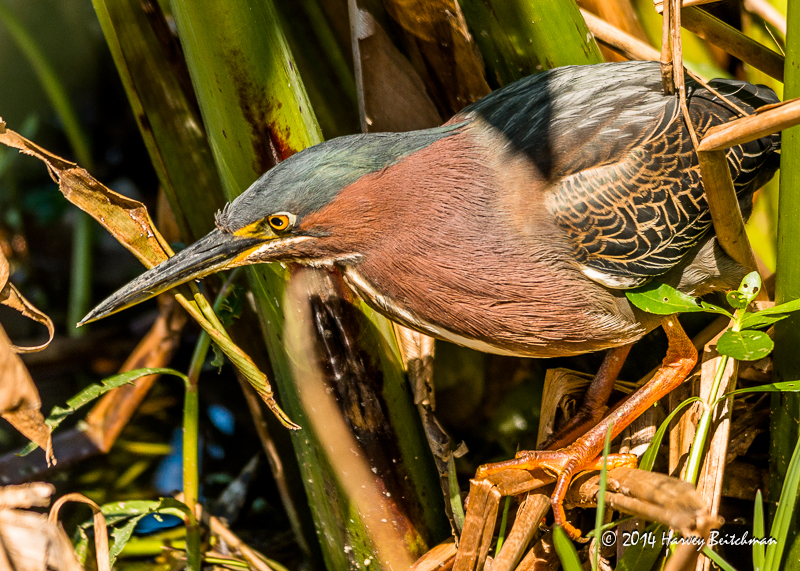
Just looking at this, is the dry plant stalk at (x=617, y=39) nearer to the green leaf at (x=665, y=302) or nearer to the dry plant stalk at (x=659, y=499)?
the green leaf at (x=665, y=302)

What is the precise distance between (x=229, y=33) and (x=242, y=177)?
34cm

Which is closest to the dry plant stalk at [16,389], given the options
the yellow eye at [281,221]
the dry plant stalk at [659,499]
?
the yellow eye at [281,221]

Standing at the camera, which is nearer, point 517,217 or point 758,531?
point 758,531

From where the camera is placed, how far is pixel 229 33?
1.52m

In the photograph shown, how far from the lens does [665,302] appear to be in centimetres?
154

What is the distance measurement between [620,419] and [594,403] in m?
0.14

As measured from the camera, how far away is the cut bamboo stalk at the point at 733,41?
5.44 ft

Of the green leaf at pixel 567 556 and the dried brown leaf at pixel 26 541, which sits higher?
the dried brown leaf at pixel 26 541

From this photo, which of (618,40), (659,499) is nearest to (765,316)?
(659,499)

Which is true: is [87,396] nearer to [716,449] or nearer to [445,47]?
[445,47]

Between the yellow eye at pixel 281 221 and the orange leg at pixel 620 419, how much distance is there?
0.82 metres

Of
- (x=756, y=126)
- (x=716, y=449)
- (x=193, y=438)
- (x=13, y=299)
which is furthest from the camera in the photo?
(x=193, y=438)

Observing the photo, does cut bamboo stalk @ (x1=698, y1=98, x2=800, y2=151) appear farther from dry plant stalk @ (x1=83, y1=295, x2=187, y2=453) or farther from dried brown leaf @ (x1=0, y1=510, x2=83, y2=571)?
dry plant stalk @ (x1=83, y1=295, x2=187, y2=453)

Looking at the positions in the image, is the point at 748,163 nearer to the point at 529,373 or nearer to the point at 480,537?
the point at 529,373
